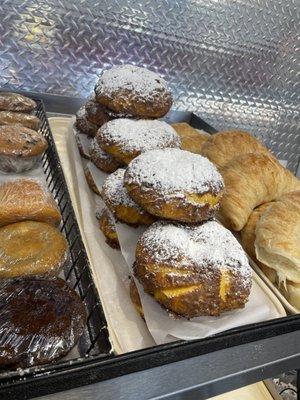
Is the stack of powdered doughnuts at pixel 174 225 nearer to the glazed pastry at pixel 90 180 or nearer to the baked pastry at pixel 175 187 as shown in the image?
the baked pastry at pixel 175 187

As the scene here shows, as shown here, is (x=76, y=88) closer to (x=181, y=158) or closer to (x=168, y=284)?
(x=181, y=158)

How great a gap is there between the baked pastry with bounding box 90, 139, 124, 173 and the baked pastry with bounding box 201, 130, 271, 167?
14.4 inches

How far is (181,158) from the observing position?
43.1 inches

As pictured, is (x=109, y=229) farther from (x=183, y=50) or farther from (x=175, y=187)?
(x=183, y=50)

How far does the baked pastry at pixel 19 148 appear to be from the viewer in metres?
1.22

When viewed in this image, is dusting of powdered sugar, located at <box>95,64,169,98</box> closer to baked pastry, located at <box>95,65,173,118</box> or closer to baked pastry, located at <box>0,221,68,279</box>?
baked pastry, located at <box>95,65,173,118</box>

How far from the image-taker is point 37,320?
0.73m

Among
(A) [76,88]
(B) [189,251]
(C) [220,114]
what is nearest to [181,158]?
(B) [189,251]

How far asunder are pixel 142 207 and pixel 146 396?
49 centimetres

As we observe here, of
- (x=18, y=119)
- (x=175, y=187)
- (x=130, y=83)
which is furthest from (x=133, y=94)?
(x=175, y=187)

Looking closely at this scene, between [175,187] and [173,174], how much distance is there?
0.17ft

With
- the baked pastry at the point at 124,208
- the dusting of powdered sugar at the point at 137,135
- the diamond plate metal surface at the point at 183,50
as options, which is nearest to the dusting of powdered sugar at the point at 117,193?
the baked pastry at the point at 124,208

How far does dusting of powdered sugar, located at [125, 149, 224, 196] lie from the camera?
98cm

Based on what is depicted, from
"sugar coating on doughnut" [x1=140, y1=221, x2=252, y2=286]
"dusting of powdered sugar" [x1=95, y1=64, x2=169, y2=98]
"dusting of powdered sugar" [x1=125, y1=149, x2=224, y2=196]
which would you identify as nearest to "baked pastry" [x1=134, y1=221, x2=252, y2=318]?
"sugar coating on doughnut" [x1=140, y1=221, x2=252, y2=286]
